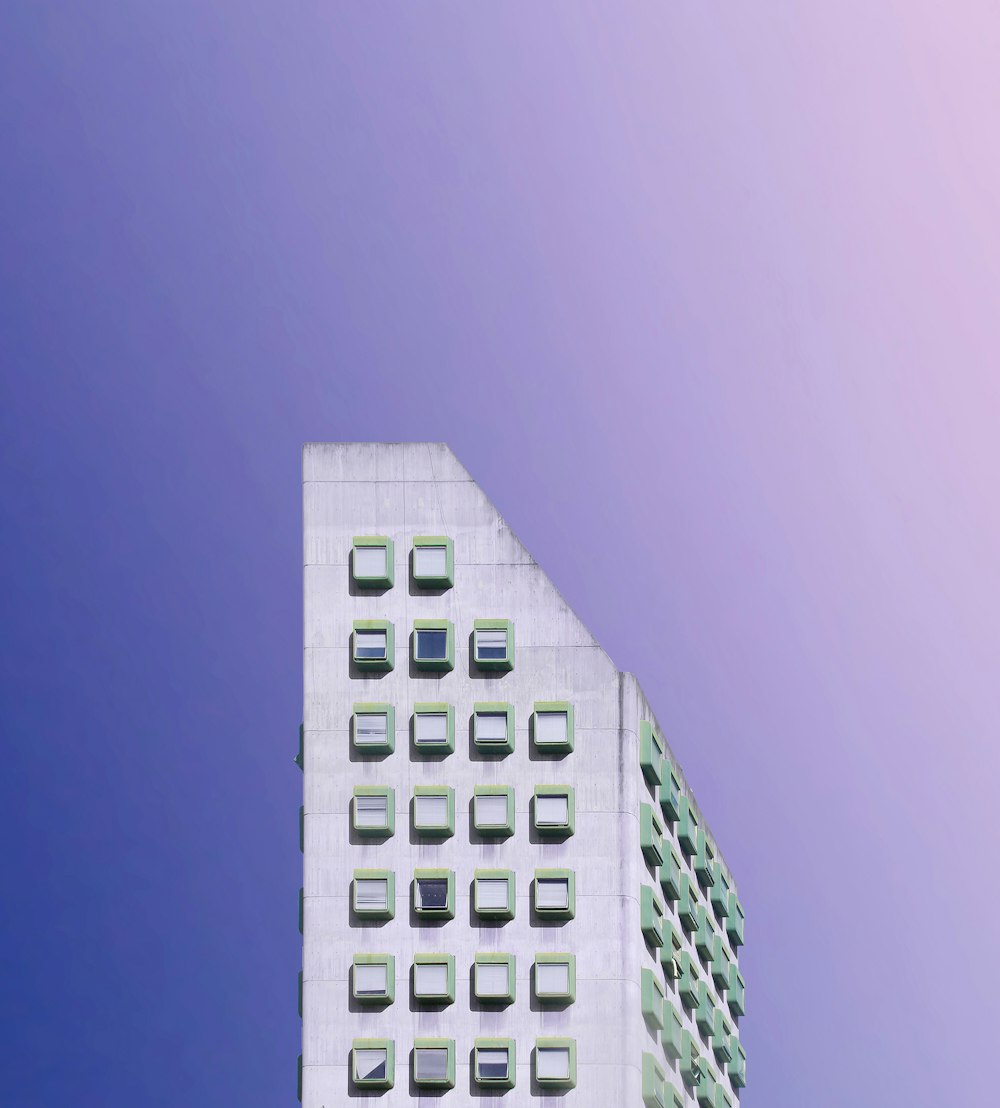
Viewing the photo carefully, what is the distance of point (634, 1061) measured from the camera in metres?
94.0

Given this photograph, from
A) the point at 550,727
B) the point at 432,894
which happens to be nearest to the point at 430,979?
the point at 432,894

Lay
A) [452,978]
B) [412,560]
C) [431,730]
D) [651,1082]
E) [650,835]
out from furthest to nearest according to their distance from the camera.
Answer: [650,835] → [412,560] → [651,1082] → [431,730] → [452,978]

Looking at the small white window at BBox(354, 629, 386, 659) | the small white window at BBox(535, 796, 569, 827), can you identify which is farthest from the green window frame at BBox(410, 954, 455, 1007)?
the small white window at BBox(354, 629, 386, 659)

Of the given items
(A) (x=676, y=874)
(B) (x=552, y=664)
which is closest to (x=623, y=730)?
(B) (x=552, y=664)

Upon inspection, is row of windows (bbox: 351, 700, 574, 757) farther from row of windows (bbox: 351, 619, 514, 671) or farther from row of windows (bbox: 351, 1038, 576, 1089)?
A: row of windows (bbox: 351, 1038, 576, 1089)

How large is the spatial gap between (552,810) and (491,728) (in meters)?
3.25

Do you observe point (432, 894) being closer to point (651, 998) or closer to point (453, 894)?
point (453, 894)

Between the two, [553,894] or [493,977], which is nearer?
[493,977]

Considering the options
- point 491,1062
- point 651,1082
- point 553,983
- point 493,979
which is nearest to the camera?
point 491,1062

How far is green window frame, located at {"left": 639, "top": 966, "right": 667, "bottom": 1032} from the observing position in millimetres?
95375

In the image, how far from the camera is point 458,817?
94750 mm

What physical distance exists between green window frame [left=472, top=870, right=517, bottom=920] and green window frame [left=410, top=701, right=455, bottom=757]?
13.5 feet

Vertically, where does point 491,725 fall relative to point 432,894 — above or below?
above

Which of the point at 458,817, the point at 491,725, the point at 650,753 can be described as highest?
the point at 491,725
